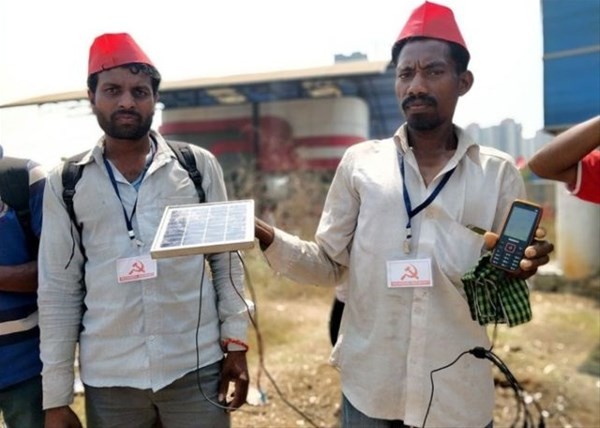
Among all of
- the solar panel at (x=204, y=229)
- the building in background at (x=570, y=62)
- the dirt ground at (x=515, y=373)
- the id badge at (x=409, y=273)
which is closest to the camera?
the solar panel at (x=204, y=229)

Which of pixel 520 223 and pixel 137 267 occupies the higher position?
pixel 520 223

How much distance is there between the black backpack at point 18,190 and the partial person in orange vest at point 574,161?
189 centimetres

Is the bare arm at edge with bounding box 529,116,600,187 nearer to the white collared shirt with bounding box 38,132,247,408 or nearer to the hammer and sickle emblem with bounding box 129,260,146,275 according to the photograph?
the white collared shirt with bounding box 38,132,247,408

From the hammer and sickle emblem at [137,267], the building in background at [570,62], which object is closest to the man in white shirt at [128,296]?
the hammer and sickle emblem at [137,267]

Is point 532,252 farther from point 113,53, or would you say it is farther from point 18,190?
point 18,190

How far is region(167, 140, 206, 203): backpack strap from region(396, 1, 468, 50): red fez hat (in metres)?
A: 0.94

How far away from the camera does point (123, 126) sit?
2004mm

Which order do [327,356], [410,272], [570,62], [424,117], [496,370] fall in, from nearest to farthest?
[410,272] < [424,117] < [496,370] < [327,356] < [570,62]

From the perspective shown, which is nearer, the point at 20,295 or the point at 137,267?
the point at 137,267

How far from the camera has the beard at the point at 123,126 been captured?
2000 millimetres

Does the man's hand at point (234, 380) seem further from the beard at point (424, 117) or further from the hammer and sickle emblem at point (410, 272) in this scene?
the beard at point (424, 117)

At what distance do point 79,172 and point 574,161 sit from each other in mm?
1735

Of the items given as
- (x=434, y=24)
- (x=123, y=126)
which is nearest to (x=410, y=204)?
(x=434, y=24)

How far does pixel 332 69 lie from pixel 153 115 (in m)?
14.9
